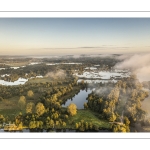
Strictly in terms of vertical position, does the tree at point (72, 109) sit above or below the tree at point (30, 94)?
below

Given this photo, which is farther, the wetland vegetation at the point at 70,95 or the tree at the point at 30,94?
the tree at the point at 30,94

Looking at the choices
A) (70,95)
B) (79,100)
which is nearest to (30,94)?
(70,95)

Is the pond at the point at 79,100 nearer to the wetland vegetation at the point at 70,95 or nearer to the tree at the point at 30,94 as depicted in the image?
the wetland vegetation at the point at 70,95

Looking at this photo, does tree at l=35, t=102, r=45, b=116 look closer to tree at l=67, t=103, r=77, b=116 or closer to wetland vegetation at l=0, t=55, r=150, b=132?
wetland vegetation at l=0, t=55, r=150, b=132

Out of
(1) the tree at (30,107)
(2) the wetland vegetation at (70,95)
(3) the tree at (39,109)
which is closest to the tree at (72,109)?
(2) the wetland vegetation at (70,95)

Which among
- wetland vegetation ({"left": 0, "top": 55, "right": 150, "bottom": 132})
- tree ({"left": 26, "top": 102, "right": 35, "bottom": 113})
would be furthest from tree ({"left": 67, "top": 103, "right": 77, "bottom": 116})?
tree ({"left": 26, "top": 102, "right": 35, "bottom": 113})

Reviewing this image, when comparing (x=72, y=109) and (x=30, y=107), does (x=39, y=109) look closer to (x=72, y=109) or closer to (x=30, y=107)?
(x=30, y=107)
